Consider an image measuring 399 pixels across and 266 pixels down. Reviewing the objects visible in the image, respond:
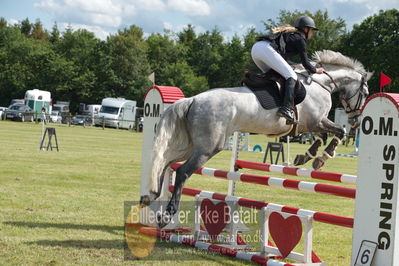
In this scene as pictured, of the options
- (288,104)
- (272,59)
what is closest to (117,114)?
(272,59)

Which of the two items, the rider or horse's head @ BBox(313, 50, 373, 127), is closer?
the rider

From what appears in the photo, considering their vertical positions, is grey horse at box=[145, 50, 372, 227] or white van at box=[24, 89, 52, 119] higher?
white van at box=[24, 89, 52, 119]

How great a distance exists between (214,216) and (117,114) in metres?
41.2

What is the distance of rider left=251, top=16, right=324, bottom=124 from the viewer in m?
6.26

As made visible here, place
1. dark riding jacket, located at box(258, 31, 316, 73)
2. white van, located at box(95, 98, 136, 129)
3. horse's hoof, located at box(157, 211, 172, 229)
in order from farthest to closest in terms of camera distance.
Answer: white van, located at box(95, 98, 136, 129), dark riding jacket, located at box(258, 31, 316, 73), horse's hoof, located at box(157, 211, 172, 229)

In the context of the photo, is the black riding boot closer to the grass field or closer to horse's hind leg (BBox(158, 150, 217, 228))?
horse's hind leg (BBox(158, 150, 217, 228))

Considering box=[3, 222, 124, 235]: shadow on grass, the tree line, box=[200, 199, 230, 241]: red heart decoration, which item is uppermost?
the tree line

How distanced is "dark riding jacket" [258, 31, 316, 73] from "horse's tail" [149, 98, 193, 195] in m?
Result: 1.13

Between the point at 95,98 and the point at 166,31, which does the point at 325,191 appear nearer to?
the point at 95,98

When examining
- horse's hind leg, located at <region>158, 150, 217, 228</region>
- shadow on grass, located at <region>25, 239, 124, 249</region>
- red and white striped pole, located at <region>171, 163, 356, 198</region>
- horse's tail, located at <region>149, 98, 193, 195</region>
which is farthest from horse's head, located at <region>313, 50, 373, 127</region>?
shadow on grass, located at <region>25, 239, 124, 249</region>

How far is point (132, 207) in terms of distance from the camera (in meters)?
8.58

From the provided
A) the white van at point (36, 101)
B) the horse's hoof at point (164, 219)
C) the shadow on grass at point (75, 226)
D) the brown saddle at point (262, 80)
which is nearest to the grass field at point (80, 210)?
the shadow on grass at point (75, 226)

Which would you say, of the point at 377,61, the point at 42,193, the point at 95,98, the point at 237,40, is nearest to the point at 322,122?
the point at 42,193

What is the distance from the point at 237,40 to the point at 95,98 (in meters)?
17.9
